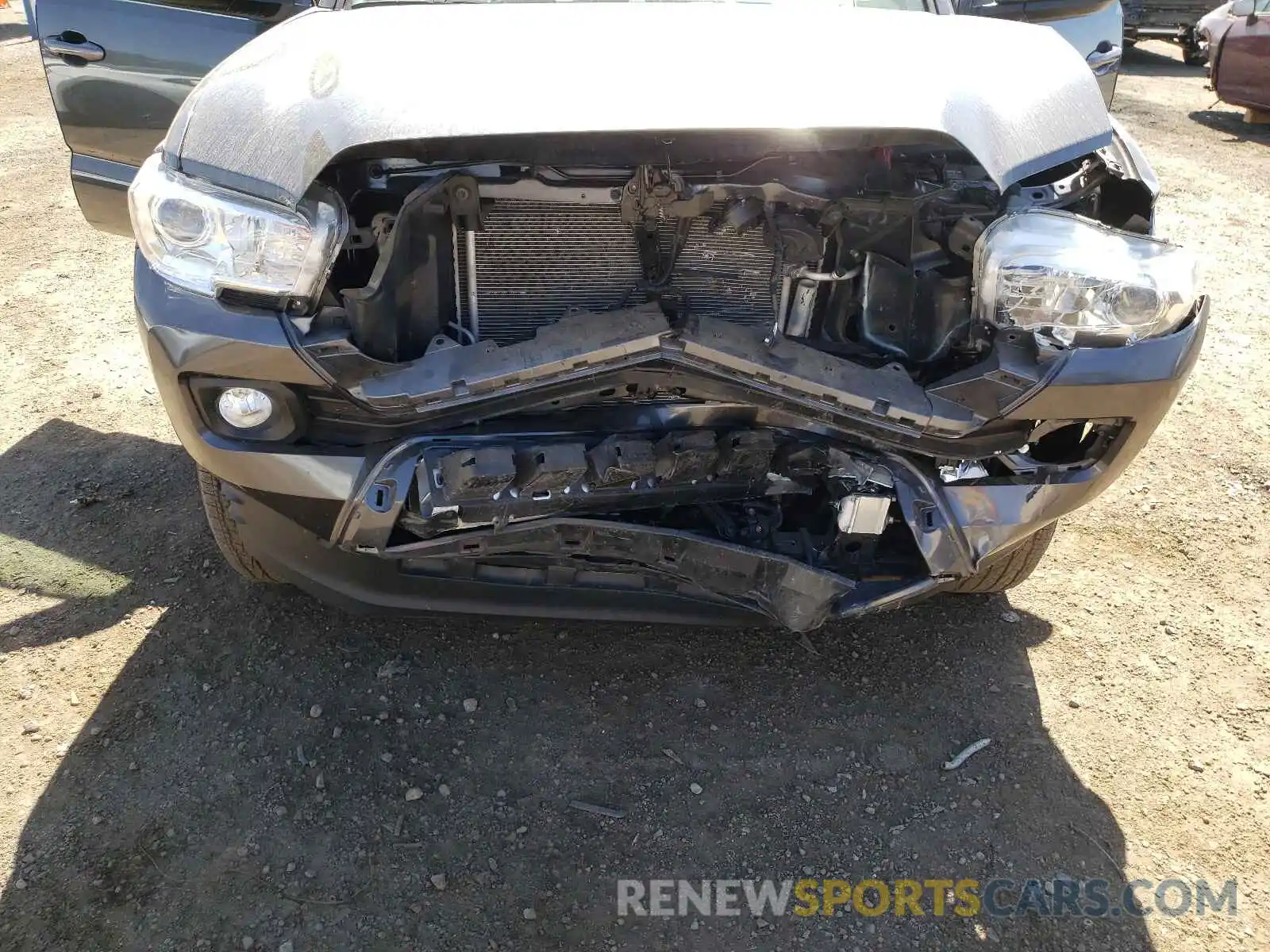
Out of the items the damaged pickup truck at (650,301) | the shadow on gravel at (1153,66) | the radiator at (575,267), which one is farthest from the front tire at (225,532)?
the shadow on gravel at (1153,66)

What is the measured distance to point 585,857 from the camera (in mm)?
2133

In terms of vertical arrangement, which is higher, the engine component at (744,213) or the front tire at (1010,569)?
the engine component at (744,213)

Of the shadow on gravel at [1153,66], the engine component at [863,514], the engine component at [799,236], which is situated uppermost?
the engine component at [799,236]

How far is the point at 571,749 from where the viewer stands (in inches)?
94.2

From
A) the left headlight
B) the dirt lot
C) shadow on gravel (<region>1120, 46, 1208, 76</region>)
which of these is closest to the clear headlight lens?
the dirt lot

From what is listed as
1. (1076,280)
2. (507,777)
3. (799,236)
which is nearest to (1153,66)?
(1076,280)

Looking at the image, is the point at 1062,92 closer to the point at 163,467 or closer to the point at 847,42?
the point at 847,42

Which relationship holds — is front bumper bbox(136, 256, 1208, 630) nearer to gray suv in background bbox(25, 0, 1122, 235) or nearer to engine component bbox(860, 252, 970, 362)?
engine component bbox(860, 252, 970, 362)

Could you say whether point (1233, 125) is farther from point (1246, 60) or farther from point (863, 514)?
point (863, 514)

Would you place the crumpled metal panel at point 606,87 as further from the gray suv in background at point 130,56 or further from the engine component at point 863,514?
the gray suv in background at point 130,56

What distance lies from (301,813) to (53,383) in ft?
8.42

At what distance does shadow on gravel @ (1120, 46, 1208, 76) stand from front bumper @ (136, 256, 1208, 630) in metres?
11.4

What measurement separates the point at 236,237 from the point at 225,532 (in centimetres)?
95

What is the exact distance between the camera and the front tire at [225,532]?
248cm
